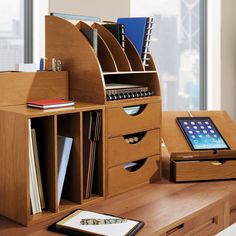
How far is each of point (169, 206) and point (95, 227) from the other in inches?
12.1

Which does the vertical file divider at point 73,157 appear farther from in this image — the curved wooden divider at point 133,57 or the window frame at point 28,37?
the window frame at point 28,37

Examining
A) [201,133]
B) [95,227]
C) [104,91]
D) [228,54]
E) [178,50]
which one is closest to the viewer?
[95,227]

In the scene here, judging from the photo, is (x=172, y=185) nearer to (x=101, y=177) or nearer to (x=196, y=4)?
(x=101, y=177)

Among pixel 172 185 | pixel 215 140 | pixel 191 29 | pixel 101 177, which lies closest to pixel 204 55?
pixel 191 29

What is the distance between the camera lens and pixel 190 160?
171cm

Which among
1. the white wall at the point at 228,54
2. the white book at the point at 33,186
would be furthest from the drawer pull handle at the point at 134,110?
the white wall at the point at 228,54

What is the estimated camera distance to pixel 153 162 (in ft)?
5.48

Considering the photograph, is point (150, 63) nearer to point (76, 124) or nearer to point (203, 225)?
point (76, 124)

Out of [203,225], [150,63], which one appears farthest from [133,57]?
[203,225]

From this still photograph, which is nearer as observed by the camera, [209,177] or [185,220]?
[185,220]

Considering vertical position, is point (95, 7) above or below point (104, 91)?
above

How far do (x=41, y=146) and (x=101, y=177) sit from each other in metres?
0.25

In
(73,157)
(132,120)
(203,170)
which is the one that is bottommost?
(203,170)

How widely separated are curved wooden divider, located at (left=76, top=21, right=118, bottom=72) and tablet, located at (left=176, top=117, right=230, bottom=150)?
462 millimetres
